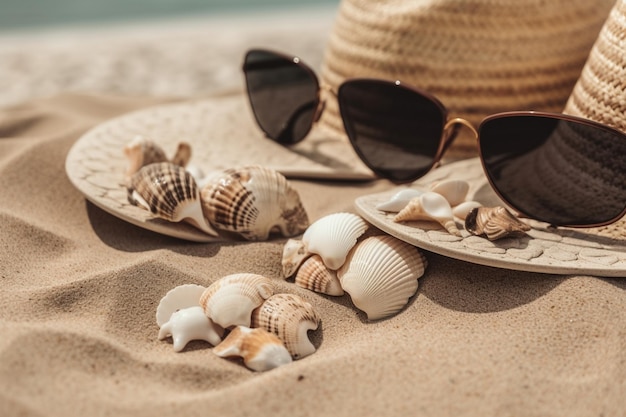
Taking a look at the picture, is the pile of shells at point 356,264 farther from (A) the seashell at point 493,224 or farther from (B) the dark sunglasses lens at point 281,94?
(B) the dark sunglasses lens at point 281,94

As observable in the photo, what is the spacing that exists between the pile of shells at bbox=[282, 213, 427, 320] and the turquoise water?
21.7 feet

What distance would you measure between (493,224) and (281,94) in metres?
0.92

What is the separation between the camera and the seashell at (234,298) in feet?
3.80

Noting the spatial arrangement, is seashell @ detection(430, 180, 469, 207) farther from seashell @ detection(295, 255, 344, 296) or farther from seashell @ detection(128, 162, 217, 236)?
seashell @ detection(128, 162, 217, 236)

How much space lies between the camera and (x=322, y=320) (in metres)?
1.24

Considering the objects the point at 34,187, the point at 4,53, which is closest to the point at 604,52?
the point at 34,187

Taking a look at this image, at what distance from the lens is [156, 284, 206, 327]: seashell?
1.18 metres

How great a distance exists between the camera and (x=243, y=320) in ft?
3.81

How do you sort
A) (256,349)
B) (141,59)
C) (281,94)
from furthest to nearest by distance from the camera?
(141,59)
(281,94)
(256,349)

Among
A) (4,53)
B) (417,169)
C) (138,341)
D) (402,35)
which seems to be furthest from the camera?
(4,53)

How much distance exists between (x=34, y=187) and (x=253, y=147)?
61cm

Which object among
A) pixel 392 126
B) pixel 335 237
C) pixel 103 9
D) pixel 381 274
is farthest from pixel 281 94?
pixel 103 9

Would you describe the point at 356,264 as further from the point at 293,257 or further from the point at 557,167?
the point at 557,167

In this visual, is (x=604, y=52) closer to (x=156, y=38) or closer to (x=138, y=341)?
(x=138, y=341)
